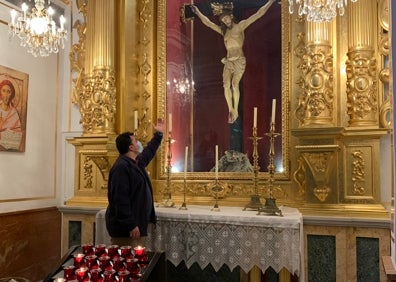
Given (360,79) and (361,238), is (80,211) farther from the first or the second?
(360,79)

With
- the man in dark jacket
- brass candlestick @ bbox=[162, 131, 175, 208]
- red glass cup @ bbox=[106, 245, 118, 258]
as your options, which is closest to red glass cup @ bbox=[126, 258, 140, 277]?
red glass cup @ bbox=[106, 245, 118, 258]

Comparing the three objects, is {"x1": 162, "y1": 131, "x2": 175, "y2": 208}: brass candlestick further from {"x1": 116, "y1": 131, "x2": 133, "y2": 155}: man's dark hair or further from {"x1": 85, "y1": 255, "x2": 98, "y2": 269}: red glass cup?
{"x1": 85, "y1": 255, "x2": 98, "y2": 269}: red glass cup

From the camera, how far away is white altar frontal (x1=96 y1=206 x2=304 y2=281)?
13.1 feet

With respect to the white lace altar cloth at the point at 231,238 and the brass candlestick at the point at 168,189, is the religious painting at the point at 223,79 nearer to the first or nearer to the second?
the brass candlestick at the point at 168,189

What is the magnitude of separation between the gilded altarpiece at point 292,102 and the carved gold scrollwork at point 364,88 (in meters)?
0.01

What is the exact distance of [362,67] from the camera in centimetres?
450

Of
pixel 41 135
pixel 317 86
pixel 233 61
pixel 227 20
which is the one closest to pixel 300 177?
pixel 317 86

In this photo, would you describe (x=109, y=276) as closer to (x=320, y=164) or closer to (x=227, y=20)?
(x=320, y=164)

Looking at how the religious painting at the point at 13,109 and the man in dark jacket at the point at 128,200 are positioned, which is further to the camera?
the religious painting at the point at 13,109

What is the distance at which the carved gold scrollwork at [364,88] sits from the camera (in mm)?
4477

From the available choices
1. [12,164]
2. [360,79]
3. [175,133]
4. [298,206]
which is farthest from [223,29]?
[12,164]

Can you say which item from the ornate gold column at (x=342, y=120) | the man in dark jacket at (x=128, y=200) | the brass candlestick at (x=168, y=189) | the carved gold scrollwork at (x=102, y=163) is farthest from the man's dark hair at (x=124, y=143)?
the ornate gold column at (x=342, y=120)

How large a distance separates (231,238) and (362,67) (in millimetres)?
2277

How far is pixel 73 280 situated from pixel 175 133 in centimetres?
323
